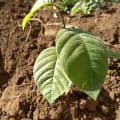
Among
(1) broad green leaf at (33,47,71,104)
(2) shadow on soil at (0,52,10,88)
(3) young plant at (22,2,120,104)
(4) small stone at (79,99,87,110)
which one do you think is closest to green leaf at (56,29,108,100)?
(3) young plant at (22,2,120,104)

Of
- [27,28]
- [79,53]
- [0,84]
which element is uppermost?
[79,53]

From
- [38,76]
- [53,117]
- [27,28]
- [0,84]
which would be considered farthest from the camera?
[27,28]

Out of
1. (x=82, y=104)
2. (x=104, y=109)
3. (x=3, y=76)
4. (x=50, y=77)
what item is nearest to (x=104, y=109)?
(x=104, y=109)

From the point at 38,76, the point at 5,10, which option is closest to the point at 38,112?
the point at 38,76

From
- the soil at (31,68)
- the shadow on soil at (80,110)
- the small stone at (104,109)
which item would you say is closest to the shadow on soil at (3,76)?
the soil at (31,68)

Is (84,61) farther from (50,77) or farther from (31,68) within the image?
(31,68)

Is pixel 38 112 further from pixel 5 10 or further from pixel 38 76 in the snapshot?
pixel 5 10

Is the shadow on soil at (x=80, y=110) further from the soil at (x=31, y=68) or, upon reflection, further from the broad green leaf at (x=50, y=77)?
the broad green leaf at (x=50, y=77)
